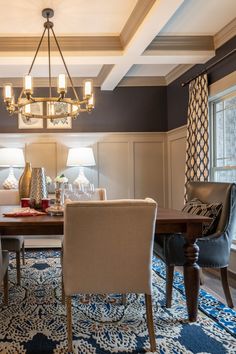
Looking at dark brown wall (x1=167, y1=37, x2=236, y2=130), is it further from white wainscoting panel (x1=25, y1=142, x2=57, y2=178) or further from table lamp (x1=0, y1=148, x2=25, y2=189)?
table lamp (x1=0, y1=148, x2=25, y2=189)

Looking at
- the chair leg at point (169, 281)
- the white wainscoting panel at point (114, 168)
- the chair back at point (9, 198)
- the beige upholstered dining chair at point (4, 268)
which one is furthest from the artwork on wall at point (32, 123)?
the chair leg at point (169, 281)

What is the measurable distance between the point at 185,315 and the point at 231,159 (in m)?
2.00

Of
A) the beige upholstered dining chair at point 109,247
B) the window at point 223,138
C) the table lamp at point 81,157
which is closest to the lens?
the beige upholstered dining chair at point 109,247

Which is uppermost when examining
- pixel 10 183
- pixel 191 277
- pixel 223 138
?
pixel 223 138

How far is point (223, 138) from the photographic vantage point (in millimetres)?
3951

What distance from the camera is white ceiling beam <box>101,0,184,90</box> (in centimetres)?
266

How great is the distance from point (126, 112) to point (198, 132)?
1.72 metres

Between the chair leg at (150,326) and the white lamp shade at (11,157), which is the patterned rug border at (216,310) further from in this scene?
the white lamp shade at (11,157)

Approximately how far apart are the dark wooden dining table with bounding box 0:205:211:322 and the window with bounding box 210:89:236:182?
1.69m

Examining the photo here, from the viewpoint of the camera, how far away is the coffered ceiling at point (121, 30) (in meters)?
2.97

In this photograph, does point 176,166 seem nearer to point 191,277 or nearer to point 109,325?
point 191,277

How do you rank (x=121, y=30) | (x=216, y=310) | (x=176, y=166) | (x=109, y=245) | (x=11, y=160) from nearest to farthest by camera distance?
(x=109, y=245) → (x=216, y=310) → (x=121, y=30) → (x=11, y=160) → (x=176, y=166)

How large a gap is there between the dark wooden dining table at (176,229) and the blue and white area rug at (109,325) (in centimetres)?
20

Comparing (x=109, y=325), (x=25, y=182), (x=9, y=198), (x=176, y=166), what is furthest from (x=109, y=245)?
(x=176, y=166)
